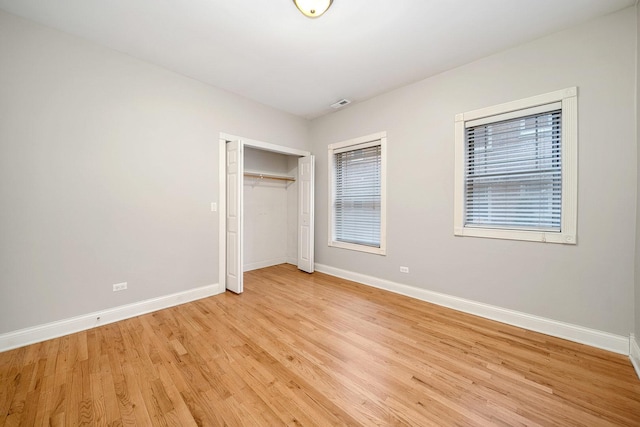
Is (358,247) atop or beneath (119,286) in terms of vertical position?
atop

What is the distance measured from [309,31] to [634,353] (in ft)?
12.8

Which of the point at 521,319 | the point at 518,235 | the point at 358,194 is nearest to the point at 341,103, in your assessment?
the point at 358,194

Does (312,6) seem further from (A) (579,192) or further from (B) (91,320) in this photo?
(B) (91,320)

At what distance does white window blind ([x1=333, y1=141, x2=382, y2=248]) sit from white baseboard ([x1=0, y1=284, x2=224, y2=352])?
241 centimetres

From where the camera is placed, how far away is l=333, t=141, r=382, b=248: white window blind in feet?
12.7

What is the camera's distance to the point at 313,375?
1.81 m

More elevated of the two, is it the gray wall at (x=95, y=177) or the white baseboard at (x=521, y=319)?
the gray wall at (x=95, y=177)

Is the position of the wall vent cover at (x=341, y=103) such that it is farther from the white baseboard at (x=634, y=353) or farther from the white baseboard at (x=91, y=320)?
the white baseboard at (x=634, y=353)

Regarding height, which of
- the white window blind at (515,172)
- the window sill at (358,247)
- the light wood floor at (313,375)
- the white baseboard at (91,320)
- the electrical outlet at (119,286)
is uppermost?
the white window blind at (515,172)

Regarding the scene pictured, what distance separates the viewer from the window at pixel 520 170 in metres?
2.31

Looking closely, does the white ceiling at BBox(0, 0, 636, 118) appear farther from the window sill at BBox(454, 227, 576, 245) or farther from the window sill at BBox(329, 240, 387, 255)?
the window sill at BBox(329, 240, 387, 255)

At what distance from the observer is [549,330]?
2.38 m

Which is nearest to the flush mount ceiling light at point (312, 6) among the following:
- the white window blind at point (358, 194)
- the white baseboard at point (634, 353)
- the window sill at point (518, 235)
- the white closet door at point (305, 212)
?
the white window blind at point (358, 194)

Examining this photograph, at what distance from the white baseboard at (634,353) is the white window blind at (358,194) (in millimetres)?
2510
